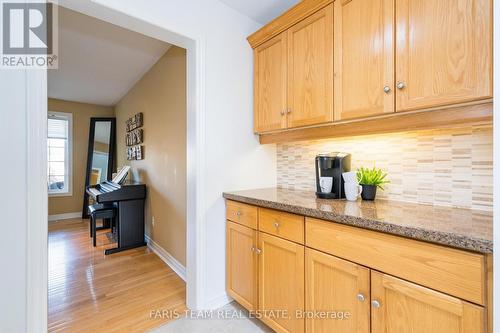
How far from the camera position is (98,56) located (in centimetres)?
275

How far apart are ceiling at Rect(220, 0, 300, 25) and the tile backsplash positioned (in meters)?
1.16

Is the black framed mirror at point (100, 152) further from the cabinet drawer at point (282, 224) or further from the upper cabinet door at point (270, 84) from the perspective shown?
the cabinet drawer at point (282, 224)

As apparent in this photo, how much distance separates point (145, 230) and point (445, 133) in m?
3.50

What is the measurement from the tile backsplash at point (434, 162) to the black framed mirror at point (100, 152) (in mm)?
4728

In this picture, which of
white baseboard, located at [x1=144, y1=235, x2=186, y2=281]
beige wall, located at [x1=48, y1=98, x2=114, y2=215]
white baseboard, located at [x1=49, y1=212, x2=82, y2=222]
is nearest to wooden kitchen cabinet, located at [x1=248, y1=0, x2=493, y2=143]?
white baseboard, located at [x1=144, y1=235, x2=186, y2=281]

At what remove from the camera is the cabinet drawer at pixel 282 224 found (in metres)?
1.27

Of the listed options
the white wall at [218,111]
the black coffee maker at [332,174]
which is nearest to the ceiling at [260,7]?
the white wall at [218,111]

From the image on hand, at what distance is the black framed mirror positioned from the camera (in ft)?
15.6

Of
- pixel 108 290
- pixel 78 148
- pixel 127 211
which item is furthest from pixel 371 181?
pixel 78 148

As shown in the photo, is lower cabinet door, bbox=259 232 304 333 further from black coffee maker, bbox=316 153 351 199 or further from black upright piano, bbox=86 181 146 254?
black upright piano, bbox=86 181 146 254

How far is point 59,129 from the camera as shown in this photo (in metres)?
4.74

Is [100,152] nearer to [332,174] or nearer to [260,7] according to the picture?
[260,7]

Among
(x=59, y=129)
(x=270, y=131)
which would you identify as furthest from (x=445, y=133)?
(x=59, y=129)

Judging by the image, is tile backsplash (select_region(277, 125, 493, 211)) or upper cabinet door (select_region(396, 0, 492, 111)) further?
tile backsplash (select_region(277, 125, 493, 211))
